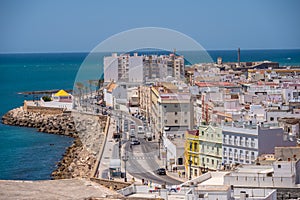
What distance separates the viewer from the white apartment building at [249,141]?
41.2ft

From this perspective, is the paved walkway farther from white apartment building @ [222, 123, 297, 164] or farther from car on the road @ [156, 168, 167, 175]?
car on the road @ [156, 168, 167, 175]

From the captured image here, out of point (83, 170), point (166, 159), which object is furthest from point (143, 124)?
point (166, 159)

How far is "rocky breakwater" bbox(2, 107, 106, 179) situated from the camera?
19109mm

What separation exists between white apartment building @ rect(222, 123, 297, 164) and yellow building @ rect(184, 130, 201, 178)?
0.92m

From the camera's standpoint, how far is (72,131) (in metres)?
29.4

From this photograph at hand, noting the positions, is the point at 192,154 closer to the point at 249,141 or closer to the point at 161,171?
the point at 161,171

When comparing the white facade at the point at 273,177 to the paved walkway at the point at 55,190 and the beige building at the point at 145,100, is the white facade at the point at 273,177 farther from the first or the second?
the beige building at the point at 145,100

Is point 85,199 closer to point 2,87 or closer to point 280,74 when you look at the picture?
point 280,74

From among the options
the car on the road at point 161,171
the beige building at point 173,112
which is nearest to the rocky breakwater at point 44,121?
the beige building at point 173,112

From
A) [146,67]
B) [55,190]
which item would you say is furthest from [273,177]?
[146,67]

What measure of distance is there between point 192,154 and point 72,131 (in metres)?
15.2

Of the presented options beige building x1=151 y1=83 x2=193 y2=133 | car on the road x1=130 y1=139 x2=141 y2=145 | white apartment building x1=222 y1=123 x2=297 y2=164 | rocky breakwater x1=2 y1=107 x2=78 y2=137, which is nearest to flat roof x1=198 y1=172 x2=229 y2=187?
white apartment building x1=222 y1=123 x2=297 y2=164

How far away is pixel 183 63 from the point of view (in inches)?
1352

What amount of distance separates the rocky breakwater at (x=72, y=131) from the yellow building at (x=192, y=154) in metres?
2.70
